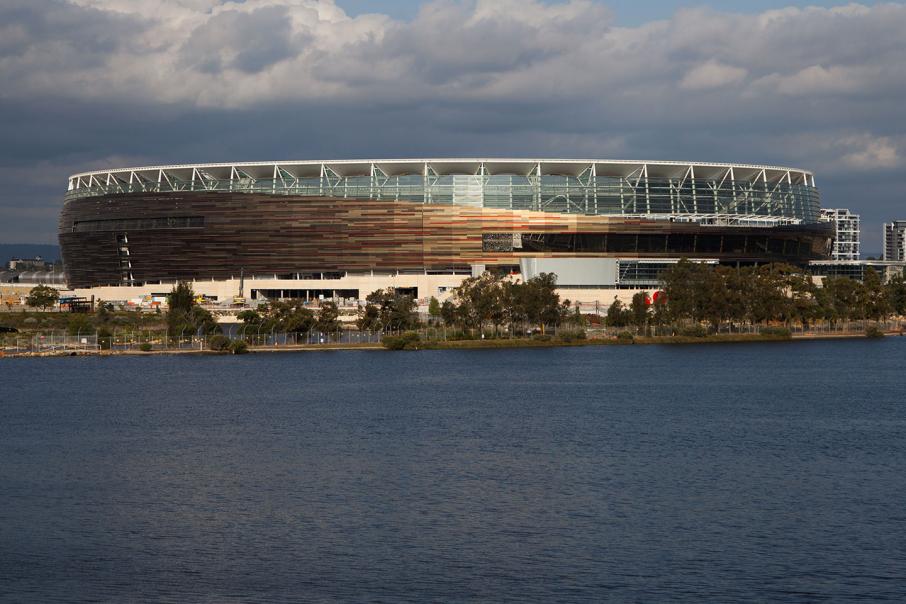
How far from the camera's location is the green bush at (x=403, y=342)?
3290 inches

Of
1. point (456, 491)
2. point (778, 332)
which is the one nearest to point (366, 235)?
point (778, 332)

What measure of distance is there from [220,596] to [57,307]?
370 feet

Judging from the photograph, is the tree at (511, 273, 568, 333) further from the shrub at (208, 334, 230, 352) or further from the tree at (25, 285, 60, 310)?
the tree at (25, 285, 60, 310)

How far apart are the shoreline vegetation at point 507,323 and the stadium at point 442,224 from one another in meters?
12.7

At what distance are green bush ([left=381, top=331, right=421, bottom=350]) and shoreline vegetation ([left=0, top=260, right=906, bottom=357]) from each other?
7cm

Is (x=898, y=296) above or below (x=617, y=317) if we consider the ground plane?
above

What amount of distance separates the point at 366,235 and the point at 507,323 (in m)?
28.2

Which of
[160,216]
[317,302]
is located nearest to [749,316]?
[317,302]

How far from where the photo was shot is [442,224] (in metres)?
114

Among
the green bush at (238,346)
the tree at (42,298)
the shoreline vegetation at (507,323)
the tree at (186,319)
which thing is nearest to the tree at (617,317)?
the shoreline vegetation at (507,323)

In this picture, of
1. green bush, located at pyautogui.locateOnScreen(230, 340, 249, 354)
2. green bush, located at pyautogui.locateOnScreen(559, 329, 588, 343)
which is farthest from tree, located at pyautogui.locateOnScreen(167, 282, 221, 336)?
green bush, located at pyautogui.locateOnScreen(559, 329, 588, 343)

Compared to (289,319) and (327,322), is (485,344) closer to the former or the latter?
(327,322)

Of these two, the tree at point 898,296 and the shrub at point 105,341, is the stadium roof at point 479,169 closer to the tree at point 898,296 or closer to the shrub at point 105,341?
the tree at point 898,296

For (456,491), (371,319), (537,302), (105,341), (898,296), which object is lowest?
(456,491)
